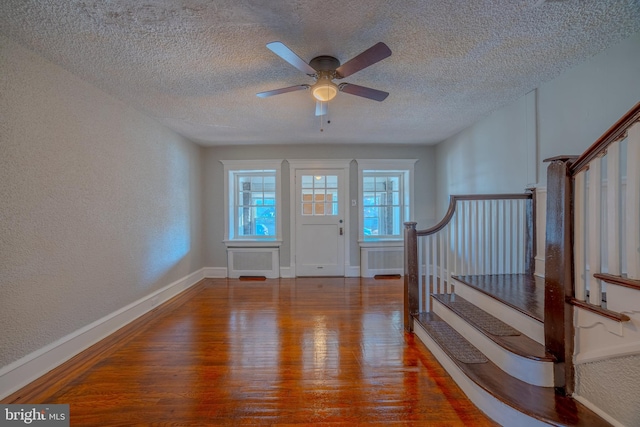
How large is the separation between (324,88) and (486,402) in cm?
233

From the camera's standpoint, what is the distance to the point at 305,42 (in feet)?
5.97

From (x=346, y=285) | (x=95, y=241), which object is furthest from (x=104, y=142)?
(x=346, y=285)

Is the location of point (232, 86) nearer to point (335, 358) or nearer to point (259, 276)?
point (335, 358)

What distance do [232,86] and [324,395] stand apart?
2629 millimetres

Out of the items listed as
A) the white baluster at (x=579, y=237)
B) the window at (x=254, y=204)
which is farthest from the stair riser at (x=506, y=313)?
the window at (x=254, y=204)

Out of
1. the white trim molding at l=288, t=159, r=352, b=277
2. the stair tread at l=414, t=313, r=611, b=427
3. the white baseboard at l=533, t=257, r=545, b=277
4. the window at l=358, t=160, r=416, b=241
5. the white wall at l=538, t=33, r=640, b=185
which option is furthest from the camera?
the window at l=358, t=160, r=416, b=241

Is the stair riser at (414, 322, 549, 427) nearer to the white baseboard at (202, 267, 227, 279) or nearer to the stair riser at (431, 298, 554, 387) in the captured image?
the stair riser at (431, 298, 554, 387)

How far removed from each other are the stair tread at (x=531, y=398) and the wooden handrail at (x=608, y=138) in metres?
1.24

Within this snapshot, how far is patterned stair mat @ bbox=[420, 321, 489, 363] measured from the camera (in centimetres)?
185

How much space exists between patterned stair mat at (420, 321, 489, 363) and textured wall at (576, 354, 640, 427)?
0.52 metres

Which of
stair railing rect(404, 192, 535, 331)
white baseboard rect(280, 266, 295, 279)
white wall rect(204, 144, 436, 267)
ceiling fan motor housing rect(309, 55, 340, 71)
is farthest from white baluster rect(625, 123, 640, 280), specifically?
white baseboard rect(280, 266, 295, 279)

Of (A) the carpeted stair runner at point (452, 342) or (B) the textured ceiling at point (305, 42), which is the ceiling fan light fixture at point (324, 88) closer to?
(B) the textured ceiling at point (305, 42)

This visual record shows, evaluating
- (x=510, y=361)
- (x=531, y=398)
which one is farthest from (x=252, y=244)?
(x=531, y=398)

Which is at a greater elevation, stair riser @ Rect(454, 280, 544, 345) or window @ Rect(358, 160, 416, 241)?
window @ Rect(358, 160, 416, 241)
